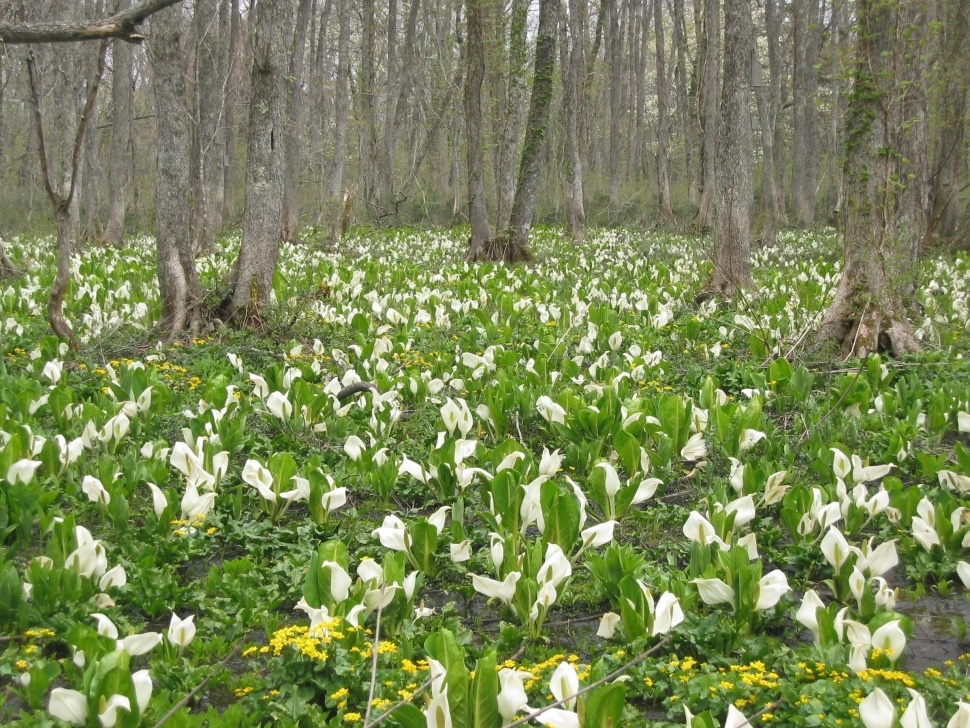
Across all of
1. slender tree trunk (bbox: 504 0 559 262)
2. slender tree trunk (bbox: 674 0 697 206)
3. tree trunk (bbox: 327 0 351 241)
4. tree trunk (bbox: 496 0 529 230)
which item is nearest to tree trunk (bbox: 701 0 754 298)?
slender tree trunk (bbox: 504 0 559 262)

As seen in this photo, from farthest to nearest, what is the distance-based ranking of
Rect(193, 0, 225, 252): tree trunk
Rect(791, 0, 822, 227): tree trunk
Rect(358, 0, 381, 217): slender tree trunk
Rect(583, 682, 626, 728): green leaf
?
Rect(791, 0, 822, 227): tree trunk, Rect(358, 0, 381, 217): slender tree trunk, Rect(193, 0, 225, 252): tree trunk, Rect(583, 682, 626, 728): green leaf

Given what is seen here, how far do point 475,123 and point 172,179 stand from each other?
7.98 metres

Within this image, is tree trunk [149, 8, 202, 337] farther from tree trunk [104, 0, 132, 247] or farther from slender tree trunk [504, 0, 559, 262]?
tree trunk [104, 0, 132, 247]

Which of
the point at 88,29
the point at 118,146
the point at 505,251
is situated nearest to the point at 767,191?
the point at 505,251

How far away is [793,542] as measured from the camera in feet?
12.3

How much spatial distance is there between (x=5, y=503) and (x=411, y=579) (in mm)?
1821

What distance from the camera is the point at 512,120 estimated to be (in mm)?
14562

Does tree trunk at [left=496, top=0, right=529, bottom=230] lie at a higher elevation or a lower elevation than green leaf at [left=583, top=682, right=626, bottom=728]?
higher

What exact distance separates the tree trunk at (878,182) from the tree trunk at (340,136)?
1231cm

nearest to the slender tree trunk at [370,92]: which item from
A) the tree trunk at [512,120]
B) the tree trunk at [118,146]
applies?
the tree trunk at [118,146]

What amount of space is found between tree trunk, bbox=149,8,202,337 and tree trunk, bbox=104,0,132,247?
1097cm

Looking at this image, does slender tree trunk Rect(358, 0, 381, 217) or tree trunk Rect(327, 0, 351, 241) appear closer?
tree trunk Rect(327, 0, 351, 241)

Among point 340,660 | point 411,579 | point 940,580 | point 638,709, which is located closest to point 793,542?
point 940,580

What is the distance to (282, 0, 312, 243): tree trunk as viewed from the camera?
1600 centimetres
